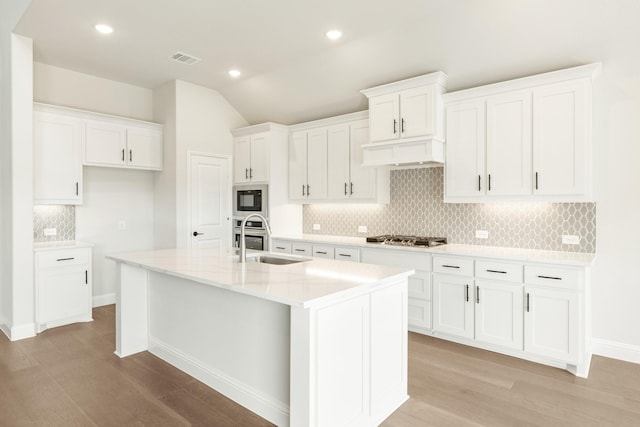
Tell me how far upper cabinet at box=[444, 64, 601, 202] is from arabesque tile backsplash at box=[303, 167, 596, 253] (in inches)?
13.9

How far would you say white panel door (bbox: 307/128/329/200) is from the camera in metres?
5.23

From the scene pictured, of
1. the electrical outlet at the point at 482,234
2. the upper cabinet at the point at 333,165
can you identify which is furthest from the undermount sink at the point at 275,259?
the electrical outlet at the point at 482,234

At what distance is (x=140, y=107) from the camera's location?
5516 mm

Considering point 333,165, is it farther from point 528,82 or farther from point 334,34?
point 528,82

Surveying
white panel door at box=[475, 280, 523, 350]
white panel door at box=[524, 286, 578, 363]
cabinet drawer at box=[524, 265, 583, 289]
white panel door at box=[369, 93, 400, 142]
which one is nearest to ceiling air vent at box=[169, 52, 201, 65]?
white panel door at box=[369, 93, 400, 142]

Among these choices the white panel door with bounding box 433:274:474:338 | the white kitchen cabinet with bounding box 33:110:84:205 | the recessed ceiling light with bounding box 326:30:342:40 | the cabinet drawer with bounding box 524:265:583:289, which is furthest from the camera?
the white kitchen cabinet with bounding box 33:110:84:205

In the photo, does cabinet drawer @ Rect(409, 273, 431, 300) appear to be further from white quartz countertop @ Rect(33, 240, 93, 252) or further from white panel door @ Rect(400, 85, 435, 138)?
white quartz countertop @ Rect(33, 240, 93, 252)

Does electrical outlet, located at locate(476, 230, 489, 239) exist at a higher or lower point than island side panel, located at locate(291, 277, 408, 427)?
higher

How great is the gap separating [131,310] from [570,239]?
13.3 feet

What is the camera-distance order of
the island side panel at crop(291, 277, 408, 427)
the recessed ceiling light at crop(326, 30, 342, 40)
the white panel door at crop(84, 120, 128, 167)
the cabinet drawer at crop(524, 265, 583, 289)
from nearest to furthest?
the island side panel at crop(291, 277, 408, 427), the cabinet drawer at crop(524, 265, 583, 289), the recessed ceiling light at crop(326, 30, 342, 40), the white panel door at crop(84, 120, 128, 167)

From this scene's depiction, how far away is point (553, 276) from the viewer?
3.21 m

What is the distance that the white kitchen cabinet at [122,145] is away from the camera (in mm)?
4742

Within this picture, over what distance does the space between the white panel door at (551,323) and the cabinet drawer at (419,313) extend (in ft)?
2.97

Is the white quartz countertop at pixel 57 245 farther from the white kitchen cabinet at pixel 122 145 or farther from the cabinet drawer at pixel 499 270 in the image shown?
the cabinet drawer at pixel 499 270
